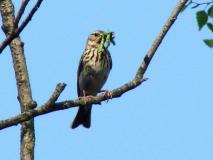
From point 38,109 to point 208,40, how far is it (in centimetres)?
108

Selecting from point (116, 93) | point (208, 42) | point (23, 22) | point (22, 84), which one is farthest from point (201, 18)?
point (23, 22)

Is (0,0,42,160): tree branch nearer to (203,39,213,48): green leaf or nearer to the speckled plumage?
(203,39,213,48): green leaf

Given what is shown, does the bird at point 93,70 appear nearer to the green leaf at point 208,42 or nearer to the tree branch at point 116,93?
the tree branch at point 116,93

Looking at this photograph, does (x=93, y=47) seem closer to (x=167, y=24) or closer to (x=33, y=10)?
(x=167, y=24)

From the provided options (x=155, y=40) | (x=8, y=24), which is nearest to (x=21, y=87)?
(x=8, y=24)

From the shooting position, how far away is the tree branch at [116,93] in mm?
3543

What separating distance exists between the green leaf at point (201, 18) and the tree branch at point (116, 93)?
148 millimetres

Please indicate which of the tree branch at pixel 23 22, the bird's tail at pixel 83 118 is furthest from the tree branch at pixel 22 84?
the bird's tail at pixel 83 118

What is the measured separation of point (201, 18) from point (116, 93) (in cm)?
74

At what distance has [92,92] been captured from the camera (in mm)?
9352

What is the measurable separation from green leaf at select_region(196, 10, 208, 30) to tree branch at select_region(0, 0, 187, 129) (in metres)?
0.15

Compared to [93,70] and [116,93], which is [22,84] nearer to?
[116,93]

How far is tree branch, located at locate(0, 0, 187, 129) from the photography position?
3543 mm

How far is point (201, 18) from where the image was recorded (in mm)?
3695
